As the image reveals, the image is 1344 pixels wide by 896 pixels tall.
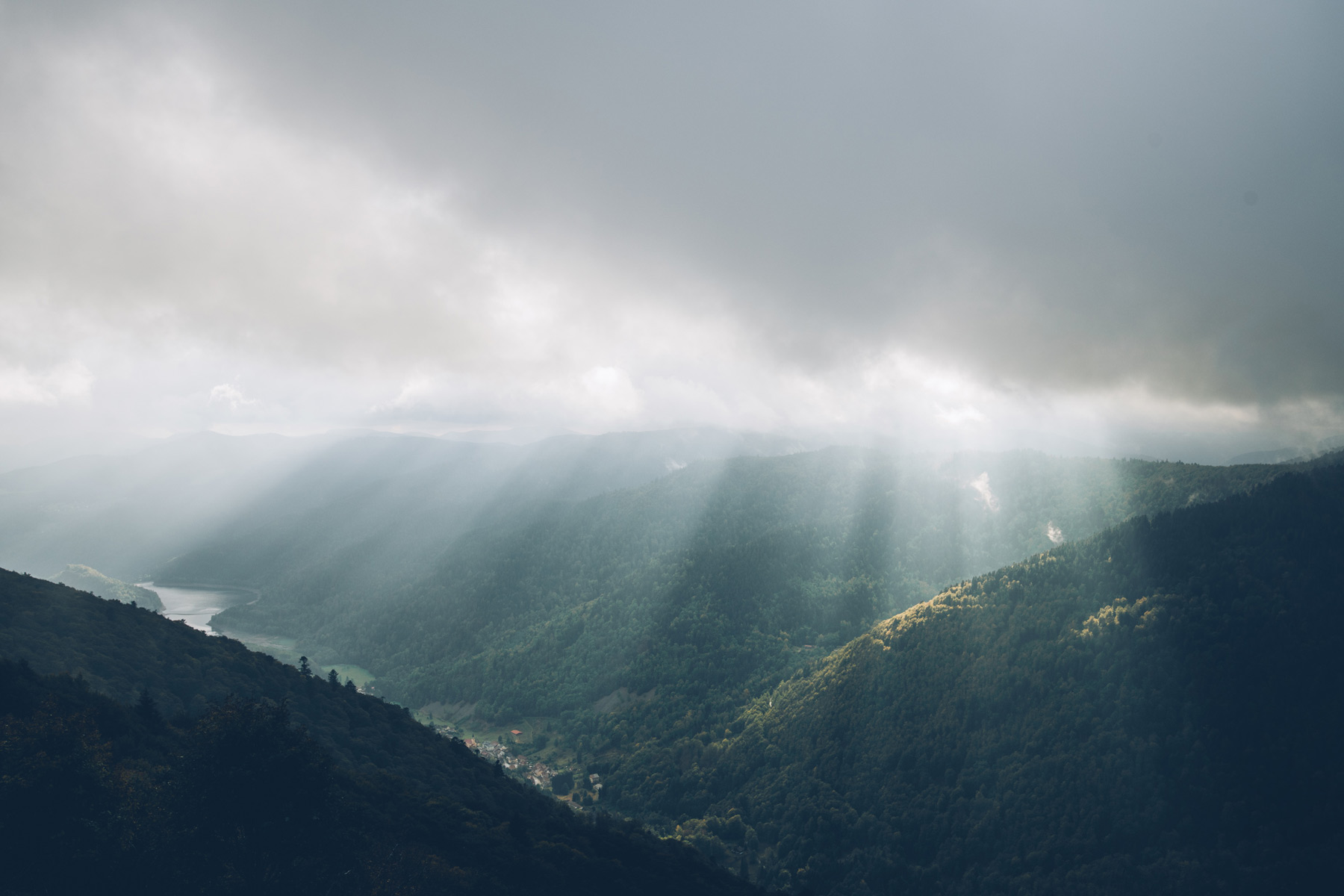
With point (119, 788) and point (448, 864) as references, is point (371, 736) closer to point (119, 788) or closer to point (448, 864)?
point (448, 864)

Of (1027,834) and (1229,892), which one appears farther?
(1027,834)

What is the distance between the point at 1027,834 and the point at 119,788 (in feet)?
766

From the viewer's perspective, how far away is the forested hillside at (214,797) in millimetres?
68812

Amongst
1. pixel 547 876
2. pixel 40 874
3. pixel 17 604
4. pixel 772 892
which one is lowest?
pixel 772 892

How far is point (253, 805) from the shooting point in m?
78.4

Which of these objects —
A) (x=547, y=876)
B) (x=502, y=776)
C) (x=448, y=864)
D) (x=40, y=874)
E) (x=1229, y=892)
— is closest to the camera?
(x=40, y=874)

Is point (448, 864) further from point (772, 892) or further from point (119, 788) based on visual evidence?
point (772, 892)

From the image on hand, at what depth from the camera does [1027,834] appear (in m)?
192

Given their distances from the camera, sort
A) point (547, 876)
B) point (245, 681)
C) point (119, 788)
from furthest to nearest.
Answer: point (245, 681)
point (547, 876)
point (119, 788)

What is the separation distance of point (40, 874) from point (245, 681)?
101m

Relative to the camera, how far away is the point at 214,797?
250 ft

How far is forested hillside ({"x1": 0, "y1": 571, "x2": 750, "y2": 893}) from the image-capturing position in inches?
2709

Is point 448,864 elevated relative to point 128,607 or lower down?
lower down

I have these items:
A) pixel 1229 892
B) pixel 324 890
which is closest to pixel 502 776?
pixel 324 890
